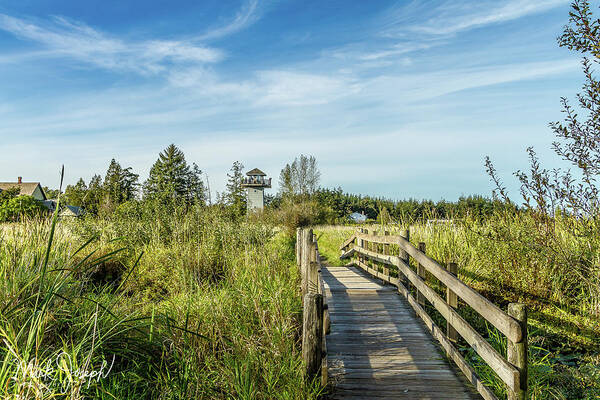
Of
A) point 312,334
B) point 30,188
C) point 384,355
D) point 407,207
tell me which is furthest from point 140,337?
point 30,188

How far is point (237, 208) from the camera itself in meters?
8.09

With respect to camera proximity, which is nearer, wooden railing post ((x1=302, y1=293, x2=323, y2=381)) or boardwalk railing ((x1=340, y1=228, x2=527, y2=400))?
boardwalk railing ((x1=340, y1=228, x2=527, y2=400))

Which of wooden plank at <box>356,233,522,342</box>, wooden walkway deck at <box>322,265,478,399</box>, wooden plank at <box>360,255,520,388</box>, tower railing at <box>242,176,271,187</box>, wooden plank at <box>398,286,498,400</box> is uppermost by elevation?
tower railing at <box>242,176,271,187</box>

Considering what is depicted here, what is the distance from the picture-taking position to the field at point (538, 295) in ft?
15.2

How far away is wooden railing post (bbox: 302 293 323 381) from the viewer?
328 cm

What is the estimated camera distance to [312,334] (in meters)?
3.29

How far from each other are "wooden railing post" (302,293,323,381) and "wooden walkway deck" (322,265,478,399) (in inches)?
20.0

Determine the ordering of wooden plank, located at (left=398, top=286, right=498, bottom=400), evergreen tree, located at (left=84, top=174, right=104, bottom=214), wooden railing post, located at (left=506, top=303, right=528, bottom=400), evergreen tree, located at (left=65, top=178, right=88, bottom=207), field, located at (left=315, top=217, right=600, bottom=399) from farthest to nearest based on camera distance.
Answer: evergreen tree, located at (left=84, top=174, right=104, bottom=214)
evergreen tree, located at (left=65, top=178, right=88, bottom=207)
field, located at (left=315, top=217, right=600, bottom=399)
wooden plank, located at (left=398, top=286, right=498, bottom=400)
wooden railing post, located at (left=506, top=303, right=528, bottom=400)

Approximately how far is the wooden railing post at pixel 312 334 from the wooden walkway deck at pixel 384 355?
51 centimetres

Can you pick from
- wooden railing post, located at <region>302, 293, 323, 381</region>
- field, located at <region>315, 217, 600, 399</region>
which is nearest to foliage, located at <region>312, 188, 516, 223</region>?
field, located at <region>315, 217, 600, 399</region>

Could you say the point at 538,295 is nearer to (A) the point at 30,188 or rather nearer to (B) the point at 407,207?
(B) the point at 407,207

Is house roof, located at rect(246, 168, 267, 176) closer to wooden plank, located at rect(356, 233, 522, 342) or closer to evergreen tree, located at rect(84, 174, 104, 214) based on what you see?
evergreen tree, located at rect(84, 174, 104, 214)

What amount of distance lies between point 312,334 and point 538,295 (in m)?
5.74

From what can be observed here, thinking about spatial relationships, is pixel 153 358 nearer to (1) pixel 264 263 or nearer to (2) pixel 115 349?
(2) pixel 115 349
